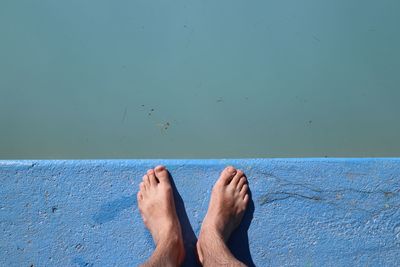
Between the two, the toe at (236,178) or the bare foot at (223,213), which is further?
the toe at (236,178)

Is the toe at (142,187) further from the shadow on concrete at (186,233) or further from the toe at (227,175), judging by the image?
the toe at (227,175)

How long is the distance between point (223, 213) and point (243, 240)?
0.38ft

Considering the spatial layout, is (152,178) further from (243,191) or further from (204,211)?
(243,191)

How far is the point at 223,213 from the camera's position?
1.45 metres

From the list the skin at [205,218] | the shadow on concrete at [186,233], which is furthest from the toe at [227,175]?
the shadow on concrete at [186,233]

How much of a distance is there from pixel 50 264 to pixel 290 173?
34.6 inches

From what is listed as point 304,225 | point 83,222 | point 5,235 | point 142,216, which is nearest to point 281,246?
point 304,225

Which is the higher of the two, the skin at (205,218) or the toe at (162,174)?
the toe at (162,174)

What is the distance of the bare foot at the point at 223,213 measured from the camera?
4.48 ft

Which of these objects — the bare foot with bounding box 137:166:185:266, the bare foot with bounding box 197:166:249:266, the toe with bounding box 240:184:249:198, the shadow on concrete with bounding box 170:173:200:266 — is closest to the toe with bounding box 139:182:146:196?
the bare foot with bounding box 137:166:185:266

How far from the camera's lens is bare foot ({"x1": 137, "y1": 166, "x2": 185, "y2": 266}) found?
53.8 inches

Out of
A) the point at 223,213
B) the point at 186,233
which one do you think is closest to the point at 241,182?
the point at 223,213

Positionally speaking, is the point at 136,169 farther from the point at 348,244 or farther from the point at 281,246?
the point at 348,244

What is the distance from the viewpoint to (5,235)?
1.48m
